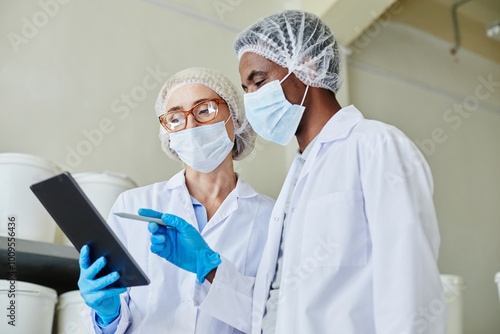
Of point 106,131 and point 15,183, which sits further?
point 106,131

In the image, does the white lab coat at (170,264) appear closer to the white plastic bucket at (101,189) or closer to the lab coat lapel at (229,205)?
the lab coat lapel at (229,205)

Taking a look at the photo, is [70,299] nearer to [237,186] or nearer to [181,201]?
[181,201]

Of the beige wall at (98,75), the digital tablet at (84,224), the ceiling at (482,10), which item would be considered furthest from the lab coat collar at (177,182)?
the ceiling at (482,10)

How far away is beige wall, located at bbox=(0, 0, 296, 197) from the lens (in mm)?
2178

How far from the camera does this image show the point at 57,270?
6.12ft

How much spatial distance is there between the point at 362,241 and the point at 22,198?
42.6 inches

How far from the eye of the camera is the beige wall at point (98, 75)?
7.14 ft

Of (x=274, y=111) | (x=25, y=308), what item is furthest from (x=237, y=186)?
(x=25, y=308)

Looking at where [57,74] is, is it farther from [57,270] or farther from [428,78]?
[428,78]

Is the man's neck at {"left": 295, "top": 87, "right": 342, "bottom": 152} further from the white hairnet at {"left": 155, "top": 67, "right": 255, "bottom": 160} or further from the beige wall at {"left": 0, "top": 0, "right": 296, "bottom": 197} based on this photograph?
the beige wall at {"left": 0, "top": 0, "right": 296, "bottom": 197}

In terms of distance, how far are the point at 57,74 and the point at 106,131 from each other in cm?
30

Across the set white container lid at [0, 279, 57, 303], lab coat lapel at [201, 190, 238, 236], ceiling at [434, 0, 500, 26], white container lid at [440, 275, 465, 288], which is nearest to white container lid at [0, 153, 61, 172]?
white container lid at [0, 279, 57, 303]

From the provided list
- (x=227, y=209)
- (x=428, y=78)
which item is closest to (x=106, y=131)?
(x=227, y=209)

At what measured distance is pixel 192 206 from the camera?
5.02 ft
